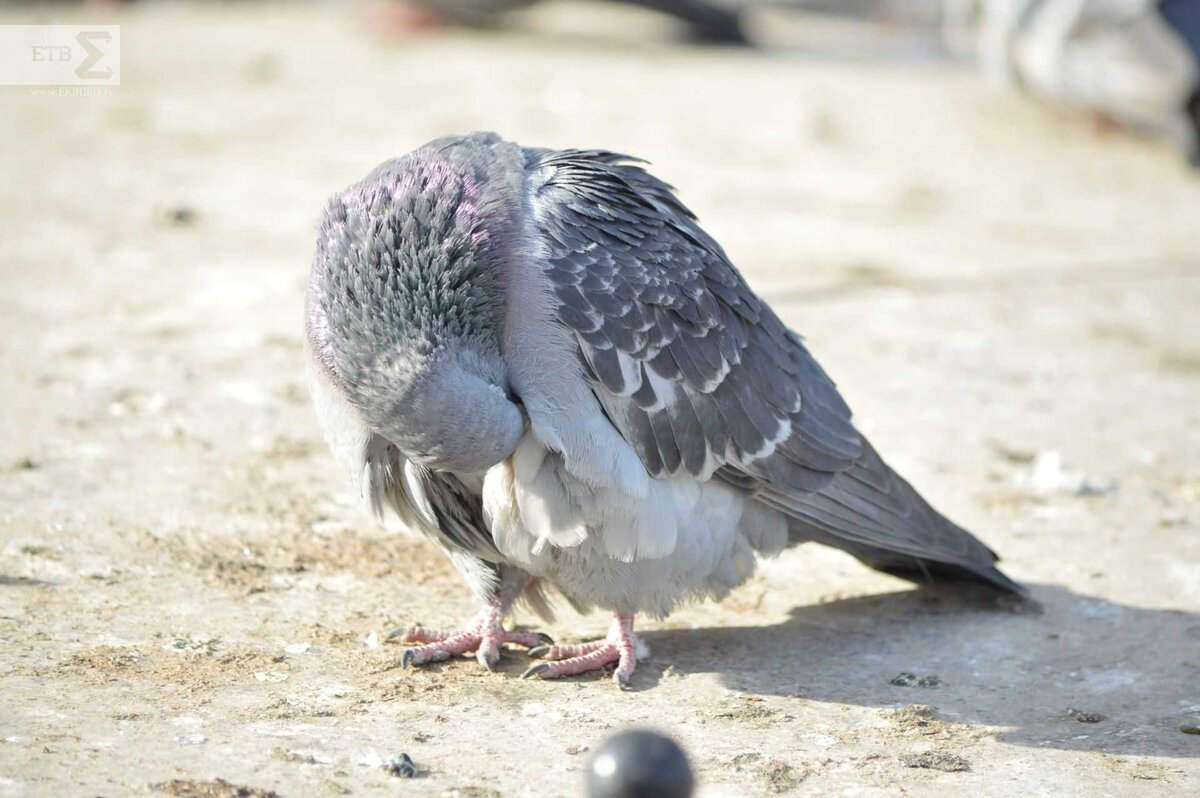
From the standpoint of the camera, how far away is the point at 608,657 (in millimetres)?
4723

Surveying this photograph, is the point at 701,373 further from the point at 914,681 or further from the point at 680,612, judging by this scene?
the point at 914,681

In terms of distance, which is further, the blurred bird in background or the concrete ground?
the blurred bird in background

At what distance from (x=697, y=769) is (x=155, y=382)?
12.7ft

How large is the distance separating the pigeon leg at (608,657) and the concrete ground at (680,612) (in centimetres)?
7

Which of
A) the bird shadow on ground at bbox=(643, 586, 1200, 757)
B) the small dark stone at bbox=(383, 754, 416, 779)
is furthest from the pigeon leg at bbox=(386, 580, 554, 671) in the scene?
the small dark stone at bbox=(383, 754, 416, 779)

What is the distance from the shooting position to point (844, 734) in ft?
14.3

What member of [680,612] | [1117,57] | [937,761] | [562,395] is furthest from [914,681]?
[1117,57]

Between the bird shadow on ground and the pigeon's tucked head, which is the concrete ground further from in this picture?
the pigeon's tucked head

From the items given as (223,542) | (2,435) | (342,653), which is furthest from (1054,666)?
(2,435)

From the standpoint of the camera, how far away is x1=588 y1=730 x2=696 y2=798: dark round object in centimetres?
275

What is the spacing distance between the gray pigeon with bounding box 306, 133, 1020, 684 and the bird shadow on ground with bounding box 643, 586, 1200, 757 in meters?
0.38

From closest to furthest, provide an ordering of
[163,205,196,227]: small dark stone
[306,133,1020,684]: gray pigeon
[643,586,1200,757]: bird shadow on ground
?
[306,133,1020,684]: gray pigeon → [643,586,1200,757]: bird shadow on ground → [163,205,196,227]: small dark stone

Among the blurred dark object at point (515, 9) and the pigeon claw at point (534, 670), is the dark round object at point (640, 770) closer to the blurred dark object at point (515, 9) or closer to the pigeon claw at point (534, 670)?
the pigeon claw at point (534, 670)

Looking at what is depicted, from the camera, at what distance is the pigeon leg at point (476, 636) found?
4727 millimetres
